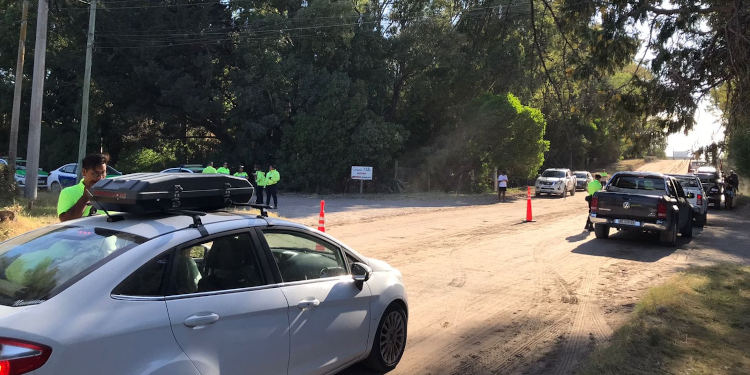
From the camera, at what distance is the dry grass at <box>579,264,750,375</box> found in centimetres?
481

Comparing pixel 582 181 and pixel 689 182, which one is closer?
pixel 689 182

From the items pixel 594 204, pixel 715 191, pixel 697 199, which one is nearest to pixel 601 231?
pixel 594 204

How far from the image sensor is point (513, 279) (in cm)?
869

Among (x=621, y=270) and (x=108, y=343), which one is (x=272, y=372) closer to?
(x=108, y=343)

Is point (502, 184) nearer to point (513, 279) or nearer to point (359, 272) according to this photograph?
point (513, 279)

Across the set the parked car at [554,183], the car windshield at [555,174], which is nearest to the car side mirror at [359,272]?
the parked car at [554,183]

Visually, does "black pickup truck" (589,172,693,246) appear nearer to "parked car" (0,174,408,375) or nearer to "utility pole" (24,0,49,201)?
"parked car" (0,174,408,375)

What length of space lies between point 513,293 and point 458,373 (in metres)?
3.31

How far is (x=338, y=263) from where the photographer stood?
4367 millimetres

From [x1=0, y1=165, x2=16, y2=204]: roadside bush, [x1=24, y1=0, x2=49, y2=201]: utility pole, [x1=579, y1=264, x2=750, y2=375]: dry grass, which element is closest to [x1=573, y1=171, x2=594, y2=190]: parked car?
[x1=579, y1=264, x2=750, y2=375]: dry grass

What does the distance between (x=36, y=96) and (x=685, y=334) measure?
62.5 feet

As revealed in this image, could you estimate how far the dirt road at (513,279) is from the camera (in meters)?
5.36

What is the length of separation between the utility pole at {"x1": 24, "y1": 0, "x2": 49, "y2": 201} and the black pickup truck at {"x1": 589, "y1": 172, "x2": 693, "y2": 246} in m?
17.3

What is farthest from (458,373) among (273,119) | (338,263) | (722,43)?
(273,119)
